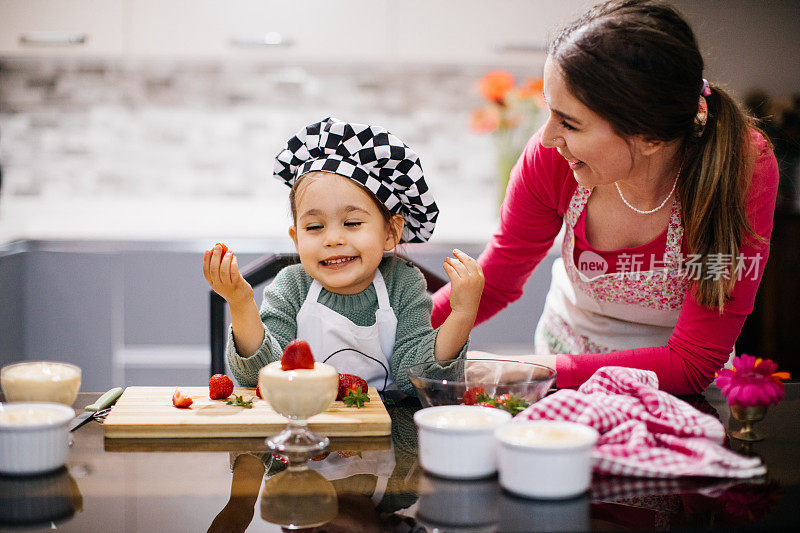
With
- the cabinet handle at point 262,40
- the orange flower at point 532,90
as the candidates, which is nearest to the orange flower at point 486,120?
the orange flower at point 532,90

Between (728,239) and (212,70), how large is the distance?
2.72 m

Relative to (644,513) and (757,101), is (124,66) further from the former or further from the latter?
(644,513)

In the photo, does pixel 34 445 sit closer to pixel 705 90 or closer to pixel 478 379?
pixel 478 379

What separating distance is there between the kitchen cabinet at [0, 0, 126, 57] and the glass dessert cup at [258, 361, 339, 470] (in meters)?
2.60

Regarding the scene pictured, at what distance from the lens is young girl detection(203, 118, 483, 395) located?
4.26ft

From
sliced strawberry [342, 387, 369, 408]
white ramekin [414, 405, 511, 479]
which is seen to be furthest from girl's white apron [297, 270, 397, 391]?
white ramekin [414, 405, 511, 479]

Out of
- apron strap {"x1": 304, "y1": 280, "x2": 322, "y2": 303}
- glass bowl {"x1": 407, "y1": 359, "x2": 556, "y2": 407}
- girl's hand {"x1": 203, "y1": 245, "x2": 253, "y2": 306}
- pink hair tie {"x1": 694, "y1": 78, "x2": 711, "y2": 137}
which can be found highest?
pink hair tie {"x1": 694, "y1": 78, "x2": 711, "y2": 137}

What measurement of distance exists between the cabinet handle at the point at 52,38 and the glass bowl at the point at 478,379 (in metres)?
2.51

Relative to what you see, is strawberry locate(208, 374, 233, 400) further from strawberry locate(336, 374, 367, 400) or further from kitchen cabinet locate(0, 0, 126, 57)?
kitchen cabinet locate(0, 0, 126, 57)

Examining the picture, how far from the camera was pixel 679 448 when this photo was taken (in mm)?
941

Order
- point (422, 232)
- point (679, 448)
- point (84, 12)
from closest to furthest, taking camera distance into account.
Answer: point (679, 448), point (422, 232), point (84, 12)

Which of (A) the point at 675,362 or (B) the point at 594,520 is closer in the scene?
(B) the point at 594,520

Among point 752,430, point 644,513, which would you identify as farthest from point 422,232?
point 644,513

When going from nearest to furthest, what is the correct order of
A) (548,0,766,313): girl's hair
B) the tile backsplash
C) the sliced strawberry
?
1. the sliced strawberry
2. (548,0,766,313): girl's hair
3. the tile backsplash
